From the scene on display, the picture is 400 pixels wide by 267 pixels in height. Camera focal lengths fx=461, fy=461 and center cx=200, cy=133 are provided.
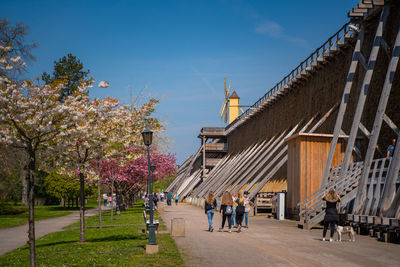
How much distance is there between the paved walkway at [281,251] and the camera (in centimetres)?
990

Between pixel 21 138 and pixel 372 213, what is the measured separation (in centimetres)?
1083

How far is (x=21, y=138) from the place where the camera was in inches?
400

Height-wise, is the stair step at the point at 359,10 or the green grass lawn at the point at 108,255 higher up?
the stair step at the point at 359,10

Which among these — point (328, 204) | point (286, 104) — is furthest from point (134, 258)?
point (286, 104)

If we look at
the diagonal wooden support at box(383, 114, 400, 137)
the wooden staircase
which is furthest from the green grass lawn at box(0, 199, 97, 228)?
the diagonal wooden support at box(383, 114, 400, 137)

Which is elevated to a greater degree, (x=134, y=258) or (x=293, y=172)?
(x=293, y=172)

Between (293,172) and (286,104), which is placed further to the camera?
(286,104)

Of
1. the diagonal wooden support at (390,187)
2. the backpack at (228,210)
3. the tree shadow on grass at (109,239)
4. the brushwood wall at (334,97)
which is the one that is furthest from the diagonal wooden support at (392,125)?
the tree shadow on grass at (109,239)

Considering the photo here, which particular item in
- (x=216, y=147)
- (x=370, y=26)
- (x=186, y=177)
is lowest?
(x=186, y=177)

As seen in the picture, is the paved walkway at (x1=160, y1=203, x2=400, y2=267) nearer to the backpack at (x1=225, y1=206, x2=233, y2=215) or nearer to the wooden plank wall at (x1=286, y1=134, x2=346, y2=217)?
the backpack at (x1=225, y1=206, x2=233, y2=215)

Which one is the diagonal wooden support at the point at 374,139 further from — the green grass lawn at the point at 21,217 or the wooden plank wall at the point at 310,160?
the green grass lawn at the point at 21,217

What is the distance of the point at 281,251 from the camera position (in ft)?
38.0

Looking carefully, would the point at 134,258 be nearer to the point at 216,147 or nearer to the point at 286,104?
the point at 286,104

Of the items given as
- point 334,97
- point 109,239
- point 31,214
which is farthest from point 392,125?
point 31,214
